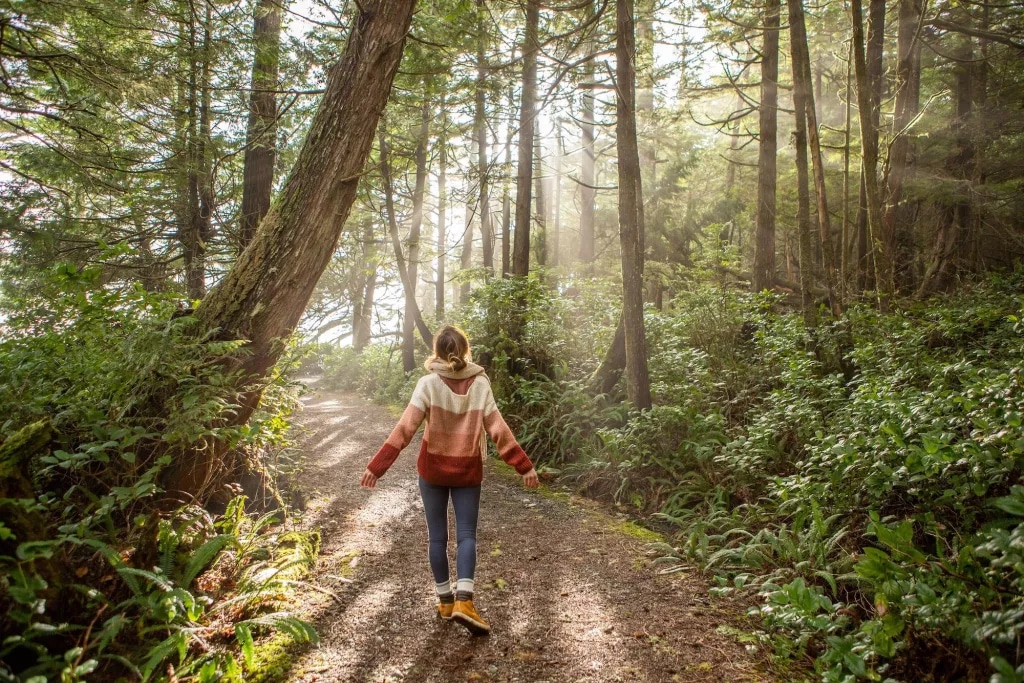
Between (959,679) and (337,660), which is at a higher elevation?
(959,679)

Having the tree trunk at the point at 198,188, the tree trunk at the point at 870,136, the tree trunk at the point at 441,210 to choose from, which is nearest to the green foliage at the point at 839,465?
the tree trunk at the point at 870,136

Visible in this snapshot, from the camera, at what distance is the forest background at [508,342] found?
9.97ft

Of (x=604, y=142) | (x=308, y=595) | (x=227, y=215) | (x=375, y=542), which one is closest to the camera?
(x=308, y=595)

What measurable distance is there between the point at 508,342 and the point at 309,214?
Answer: 543 cm

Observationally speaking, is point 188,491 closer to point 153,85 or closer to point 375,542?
point 375,542

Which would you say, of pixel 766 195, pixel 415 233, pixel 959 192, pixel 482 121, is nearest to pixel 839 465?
pixel 766 195

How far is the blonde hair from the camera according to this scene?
3.85 metres

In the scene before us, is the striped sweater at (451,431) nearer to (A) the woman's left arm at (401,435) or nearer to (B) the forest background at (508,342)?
(A) the woman's left arm at (401,435)

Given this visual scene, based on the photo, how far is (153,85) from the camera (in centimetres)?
713

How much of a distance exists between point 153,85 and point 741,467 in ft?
28.6

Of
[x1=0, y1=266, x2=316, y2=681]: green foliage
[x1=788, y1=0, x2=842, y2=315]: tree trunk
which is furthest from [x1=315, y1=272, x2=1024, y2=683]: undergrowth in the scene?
[x1=0, y1=266, x2=316, y2=681]: green foliage

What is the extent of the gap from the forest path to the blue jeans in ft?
1.53

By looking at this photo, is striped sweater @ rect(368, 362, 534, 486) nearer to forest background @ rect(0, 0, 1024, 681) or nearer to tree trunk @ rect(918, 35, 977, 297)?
forest background @ rect(0, 0, 1024, 681)

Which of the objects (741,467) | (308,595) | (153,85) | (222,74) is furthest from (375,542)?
(222,74)
